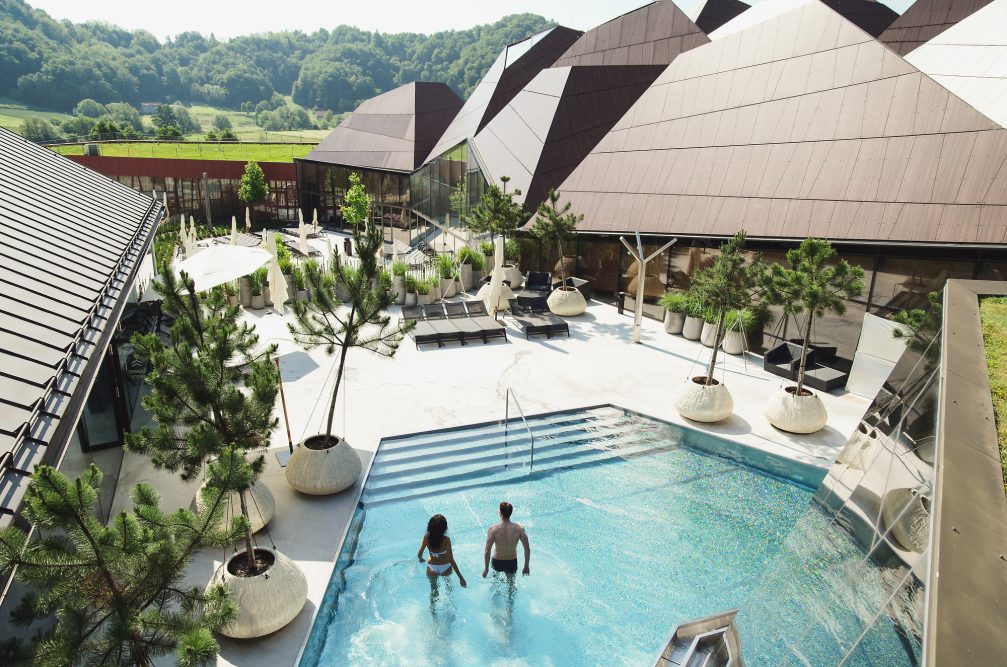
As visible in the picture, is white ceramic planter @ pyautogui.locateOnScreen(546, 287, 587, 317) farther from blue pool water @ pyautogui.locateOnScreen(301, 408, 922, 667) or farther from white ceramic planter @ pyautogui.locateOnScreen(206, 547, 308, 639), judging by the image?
white ceramic planter @ pyautogui.locateOnScreen(206, 547, 308, 639)

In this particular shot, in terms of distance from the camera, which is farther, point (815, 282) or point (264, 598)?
point (815, 282)

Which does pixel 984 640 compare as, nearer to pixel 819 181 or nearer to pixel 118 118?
pixel 819 181

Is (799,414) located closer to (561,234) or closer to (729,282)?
(729,282)

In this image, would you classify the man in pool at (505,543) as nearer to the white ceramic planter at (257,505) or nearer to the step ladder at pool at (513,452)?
the step ladder at pool at (513,452)

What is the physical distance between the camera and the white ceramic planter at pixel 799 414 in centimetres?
1202

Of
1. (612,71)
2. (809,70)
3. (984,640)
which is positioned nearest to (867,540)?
Answer: (984,640)

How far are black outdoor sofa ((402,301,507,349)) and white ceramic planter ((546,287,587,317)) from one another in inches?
89.5

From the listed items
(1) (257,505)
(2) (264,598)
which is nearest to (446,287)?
(1) (257,505)

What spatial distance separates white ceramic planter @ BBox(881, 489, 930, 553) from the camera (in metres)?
3.16

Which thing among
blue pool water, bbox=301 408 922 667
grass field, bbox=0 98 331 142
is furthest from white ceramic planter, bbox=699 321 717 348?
grass field, bbox=0 98 331 142

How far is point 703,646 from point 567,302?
47.6 ft

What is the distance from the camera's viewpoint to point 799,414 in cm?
1202

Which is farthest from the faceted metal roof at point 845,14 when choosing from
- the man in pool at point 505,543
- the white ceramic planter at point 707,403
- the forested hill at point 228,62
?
the forested hill at point 228,62

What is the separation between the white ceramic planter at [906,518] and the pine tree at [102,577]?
12.5 ft
